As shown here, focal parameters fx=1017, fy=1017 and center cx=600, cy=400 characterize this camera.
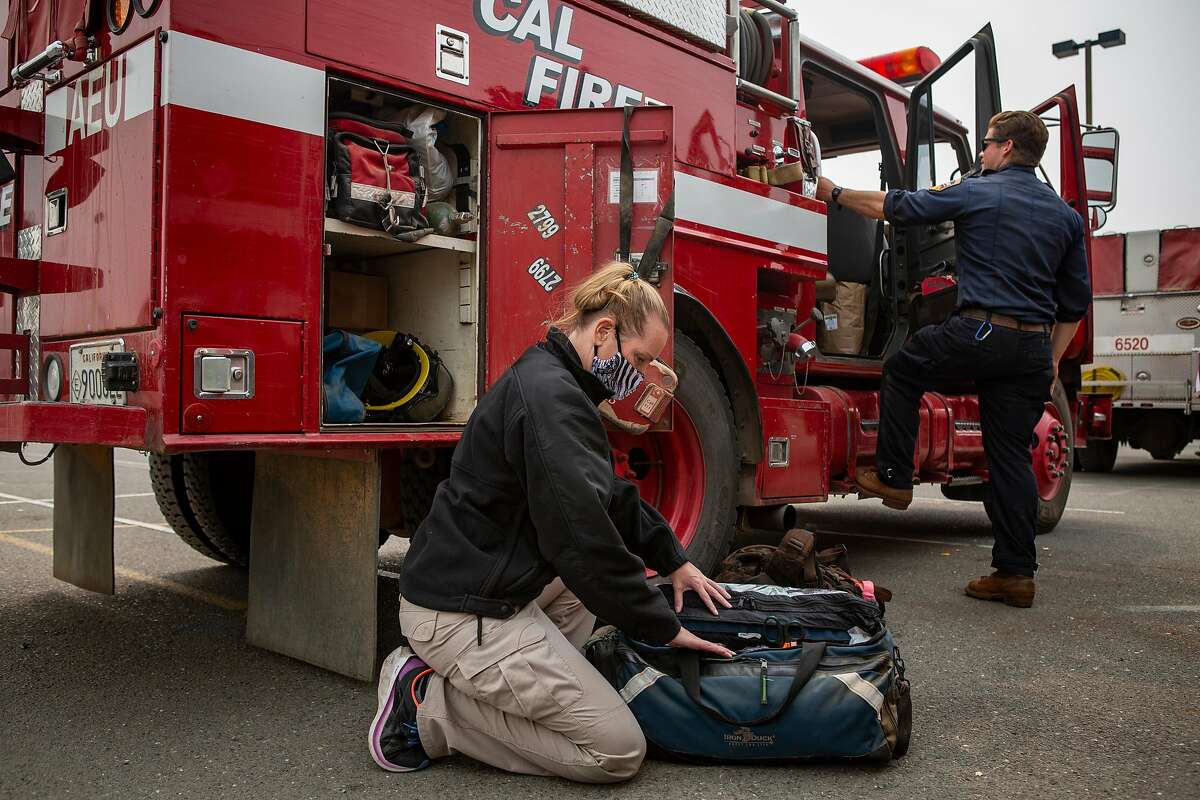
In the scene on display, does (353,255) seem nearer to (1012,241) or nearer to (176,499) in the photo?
(176,499)

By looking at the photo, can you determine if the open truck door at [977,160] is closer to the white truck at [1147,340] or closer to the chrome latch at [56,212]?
the chrome latch at [56,212]

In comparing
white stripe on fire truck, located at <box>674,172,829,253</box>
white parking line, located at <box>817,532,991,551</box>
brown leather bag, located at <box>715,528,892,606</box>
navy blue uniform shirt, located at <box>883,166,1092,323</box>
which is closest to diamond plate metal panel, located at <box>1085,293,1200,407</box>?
white parking line, located at <box>817,532,991,551</box>

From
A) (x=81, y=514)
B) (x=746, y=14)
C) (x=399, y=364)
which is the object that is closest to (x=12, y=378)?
(x=81, y=514)

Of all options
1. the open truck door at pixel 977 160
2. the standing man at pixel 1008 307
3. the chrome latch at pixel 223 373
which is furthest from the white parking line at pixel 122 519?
the open truck door at pixel 977 160

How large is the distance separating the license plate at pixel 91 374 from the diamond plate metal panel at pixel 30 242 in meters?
0.54

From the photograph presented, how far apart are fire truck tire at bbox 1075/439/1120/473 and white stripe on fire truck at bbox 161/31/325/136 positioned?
1213 cm

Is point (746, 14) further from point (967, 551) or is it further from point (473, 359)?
point (967, 551)

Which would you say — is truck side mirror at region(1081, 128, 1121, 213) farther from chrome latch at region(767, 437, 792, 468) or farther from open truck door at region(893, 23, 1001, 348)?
chrome latch at region(767, 437, 792, 468)

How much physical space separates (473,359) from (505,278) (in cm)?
34

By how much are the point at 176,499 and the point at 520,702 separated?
272 cm

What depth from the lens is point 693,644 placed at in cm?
251

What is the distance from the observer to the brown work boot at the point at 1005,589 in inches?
173

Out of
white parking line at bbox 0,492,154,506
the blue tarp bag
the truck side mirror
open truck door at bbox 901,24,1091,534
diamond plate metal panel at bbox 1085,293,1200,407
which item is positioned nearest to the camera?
the blue tarp bag

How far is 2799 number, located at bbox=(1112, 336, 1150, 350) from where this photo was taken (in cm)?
1227
